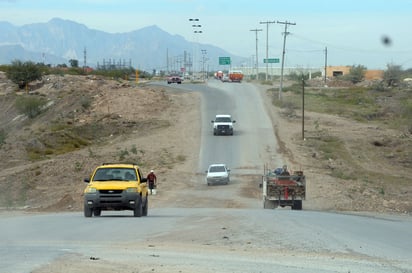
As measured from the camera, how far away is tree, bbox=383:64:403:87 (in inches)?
5399

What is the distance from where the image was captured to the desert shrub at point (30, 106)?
312 feet

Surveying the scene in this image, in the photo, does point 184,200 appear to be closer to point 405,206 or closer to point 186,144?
point 405,206

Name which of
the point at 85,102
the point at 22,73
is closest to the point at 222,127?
the point at 85,102

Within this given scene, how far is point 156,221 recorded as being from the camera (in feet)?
82.4

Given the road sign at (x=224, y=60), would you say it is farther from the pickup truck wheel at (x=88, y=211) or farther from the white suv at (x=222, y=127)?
the pickup truck wheel at (x=88, y=211)

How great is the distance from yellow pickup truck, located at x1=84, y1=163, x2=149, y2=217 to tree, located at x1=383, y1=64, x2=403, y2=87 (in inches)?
4433

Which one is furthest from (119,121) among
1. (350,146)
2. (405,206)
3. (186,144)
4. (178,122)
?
(405,206)

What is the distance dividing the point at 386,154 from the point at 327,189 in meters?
22.2

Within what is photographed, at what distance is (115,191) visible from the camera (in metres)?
26.5

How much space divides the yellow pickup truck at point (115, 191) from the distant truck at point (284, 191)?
10.7 m

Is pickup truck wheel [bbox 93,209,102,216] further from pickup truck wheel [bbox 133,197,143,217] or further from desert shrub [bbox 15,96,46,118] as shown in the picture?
desert shrub [bbox 15,96,46,118]

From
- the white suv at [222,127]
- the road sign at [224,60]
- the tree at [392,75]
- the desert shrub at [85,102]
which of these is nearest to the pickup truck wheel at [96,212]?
the white suv at [222,127]

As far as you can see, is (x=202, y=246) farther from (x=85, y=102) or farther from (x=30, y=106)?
(x=30, y=106)

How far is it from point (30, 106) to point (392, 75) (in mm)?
72512
